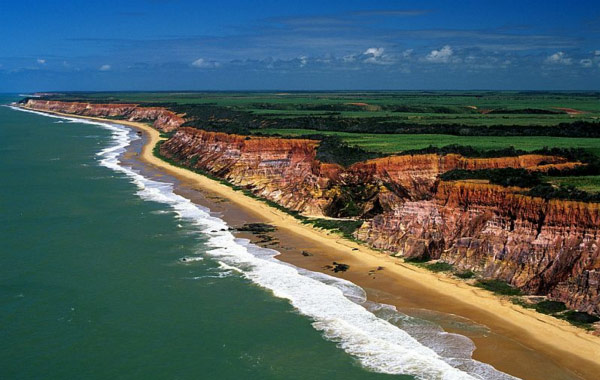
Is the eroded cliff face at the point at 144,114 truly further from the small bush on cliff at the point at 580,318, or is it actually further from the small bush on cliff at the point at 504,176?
the small bush on cliff at the point at 580,318

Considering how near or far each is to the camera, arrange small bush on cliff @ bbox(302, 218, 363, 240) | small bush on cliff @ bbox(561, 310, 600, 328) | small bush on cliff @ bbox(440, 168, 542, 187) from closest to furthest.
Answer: small bush on cliff @ bbox(561, 310, 600, 328)
small bush on cliff @ bbox(440, 168, 542, 187)
small bush on cliff @ bbox(302, 218, 363, 240)

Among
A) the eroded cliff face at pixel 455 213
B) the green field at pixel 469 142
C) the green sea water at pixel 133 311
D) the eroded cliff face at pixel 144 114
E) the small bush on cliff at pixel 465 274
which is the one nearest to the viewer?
the green sea water at pixel 133 311

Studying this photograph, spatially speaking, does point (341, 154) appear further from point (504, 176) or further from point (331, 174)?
point (504, 176)

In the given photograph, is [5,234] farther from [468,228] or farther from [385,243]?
[468,228]

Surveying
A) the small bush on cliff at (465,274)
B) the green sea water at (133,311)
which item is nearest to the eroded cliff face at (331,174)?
the small bush on cliff at (465,274)

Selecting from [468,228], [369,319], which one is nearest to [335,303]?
[369,319]

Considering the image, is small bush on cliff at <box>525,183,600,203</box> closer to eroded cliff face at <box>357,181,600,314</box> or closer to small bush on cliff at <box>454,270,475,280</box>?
eroded cliff face at <box>357,181,600,314</box>

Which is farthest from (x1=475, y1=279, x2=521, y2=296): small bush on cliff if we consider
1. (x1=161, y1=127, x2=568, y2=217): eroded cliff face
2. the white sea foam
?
(x1=161, y1=127, x2=568, y2=217): eroded cliff face
